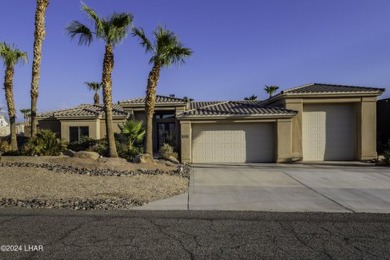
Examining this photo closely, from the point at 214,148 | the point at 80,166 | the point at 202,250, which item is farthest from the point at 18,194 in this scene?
the point at 214,148

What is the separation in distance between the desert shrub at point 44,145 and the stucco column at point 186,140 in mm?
6460

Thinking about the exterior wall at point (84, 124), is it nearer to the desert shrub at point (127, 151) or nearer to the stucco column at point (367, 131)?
the desert shrub at point (127, 151)

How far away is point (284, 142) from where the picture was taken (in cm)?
1998

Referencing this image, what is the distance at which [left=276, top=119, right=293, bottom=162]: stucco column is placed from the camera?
1998 centimetres

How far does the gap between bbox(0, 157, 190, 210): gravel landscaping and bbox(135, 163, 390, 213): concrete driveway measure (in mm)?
784

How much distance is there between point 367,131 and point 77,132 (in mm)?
18247

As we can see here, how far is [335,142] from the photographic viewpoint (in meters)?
21.3

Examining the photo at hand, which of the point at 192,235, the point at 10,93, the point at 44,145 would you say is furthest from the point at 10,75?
the point at 192,235


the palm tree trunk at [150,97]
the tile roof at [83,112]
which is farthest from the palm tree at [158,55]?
the tile roof at [83,112]

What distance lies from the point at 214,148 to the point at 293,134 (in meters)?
4.63

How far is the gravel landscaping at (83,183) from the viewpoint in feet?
29.0

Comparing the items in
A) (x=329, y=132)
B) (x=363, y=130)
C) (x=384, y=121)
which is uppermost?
(x=384, y=121)

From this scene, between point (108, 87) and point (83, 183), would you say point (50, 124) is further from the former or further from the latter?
point (83, 183)

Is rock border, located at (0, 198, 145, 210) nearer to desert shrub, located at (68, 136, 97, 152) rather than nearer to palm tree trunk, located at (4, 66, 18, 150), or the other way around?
palm tree trunk, located at (4, 66, 18, 150)
